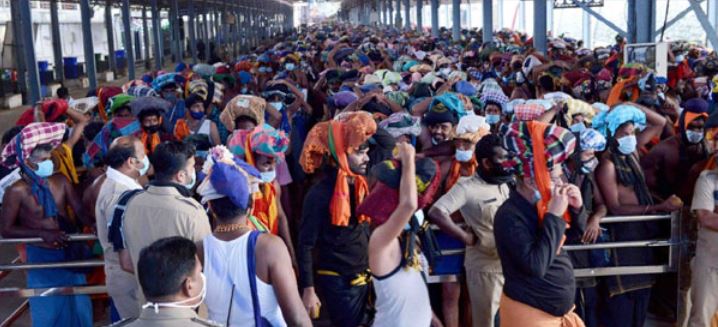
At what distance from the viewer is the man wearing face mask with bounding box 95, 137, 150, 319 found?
14.4ft

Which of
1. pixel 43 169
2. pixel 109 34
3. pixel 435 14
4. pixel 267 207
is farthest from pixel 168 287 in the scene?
pixel 435 14

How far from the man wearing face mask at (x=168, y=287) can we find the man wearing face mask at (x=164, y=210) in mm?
1010

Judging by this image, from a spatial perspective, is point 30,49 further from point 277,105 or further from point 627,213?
point 627,213

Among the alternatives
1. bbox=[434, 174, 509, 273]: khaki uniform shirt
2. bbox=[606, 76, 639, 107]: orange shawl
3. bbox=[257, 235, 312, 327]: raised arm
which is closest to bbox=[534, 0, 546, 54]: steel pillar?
bbox=[606, 76, 639, 107]: orange shawl

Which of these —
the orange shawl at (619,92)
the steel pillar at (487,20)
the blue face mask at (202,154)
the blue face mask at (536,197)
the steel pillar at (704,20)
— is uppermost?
the steel pillar at (487,20)

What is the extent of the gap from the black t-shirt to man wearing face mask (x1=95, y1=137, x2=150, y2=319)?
2.00 meters

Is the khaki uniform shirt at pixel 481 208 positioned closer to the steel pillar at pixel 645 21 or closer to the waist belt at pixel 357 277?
the waist belt at pixel 357 277

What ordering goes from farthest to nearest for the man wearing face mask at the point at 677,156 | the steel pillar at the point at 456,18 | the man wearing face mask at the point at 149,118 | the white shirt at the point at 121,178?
the steel pillar at the point at 456,18
the man wearing face mask at the point at 149,118
the man wearing face mask at the point at 677,156
the white shirt at the point at 121,178

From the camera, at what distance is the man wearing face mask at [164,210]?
3.80 m

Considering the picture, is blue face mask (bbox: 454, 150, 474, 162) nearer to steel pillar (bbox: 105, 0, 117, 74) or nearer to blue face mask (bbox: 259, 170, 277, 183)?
blue face mask (bbox: 259, 170, 277, 183)

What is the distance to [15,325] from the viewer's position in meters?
6.51

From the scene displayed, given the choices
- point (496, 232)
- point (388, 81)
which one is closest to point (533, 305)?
point (496, 232)

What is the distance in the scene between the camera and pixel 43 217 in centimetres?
535

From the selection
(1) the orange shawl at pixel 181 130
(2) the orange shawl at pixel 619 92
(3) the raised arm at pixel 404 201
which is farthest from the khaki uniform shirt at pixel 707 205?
(1) the orange shawl at pixel 181 130
